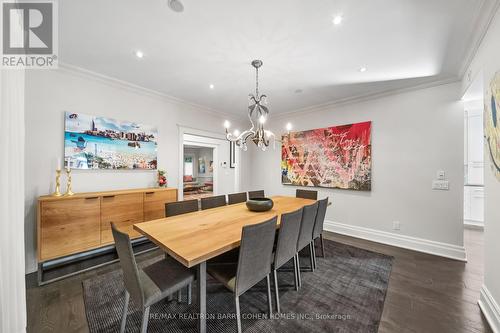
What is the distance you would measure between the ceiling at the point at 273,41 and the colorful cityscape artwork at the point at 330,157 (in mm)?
944

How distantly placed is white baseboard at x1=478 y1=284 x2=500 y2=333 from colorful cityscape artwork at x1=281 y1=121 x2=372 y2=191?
1.92 metres

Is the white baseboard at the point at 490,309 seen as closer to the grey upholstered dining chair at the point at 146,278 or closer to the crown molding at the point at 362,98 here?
the grey upholstered dining chair at the point at 146,278

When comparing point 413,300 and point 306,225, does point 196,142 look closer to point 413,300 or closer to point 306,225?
point 306,225

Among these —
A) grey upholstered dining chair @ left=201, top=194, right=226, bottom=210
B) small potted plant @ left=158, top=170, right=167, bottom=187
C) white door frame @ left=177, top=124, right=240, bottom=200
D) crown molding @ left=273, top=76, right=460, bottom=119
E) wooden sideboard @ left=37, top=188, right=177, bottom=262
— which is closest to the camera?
wooden sideboard @ left=37, top=188, right=177, bottom=262

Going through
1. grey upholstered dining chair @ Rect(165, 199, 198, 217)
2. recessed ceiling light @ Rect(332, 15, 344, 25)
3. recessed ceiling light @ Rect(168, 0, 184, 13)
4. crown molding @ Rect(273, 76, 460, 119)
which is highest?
recessed ceiling light @ Rect(168, 0, 184, 13)

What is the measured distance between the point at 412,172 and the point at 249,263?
128 inches

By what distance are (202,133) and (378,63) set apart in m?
3.30

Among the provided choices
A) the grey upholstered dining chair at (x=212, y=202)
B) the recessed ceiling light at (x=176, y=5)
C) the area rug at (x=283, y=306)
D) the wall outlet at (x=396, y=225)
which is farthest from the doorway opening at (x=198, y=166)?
the recessed ceiling light at (x=176, y=5)

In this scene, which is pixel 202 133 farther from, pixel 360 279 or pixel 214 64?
pixel 360 279

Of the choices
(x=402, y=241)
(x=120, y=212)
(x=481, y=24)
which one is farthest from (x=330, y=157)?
(x=120, y=212)

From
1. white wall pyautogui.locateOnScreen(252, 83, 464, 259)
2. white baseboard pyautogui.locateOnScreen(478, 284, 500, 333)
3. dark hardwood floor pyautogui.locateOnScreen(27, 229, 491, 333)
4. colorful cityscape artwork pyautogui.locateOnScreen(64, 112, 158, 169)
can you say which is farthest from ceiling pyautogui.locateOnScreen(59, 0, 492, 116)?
dark hardwood floor pyautogui.locateOnScreen(27, 229, 491, 333)

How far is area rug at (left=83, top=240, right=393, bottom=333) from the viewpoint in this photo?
1611 millimetres

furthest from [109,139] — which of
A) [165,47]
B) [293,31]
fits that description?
[293,31]

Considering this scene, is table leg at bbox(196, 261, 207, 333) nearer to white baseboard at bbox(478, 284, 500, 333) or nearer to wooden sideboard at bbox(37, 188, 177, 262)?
wooden sideboard at bbox(37, 188, 177, 262)
